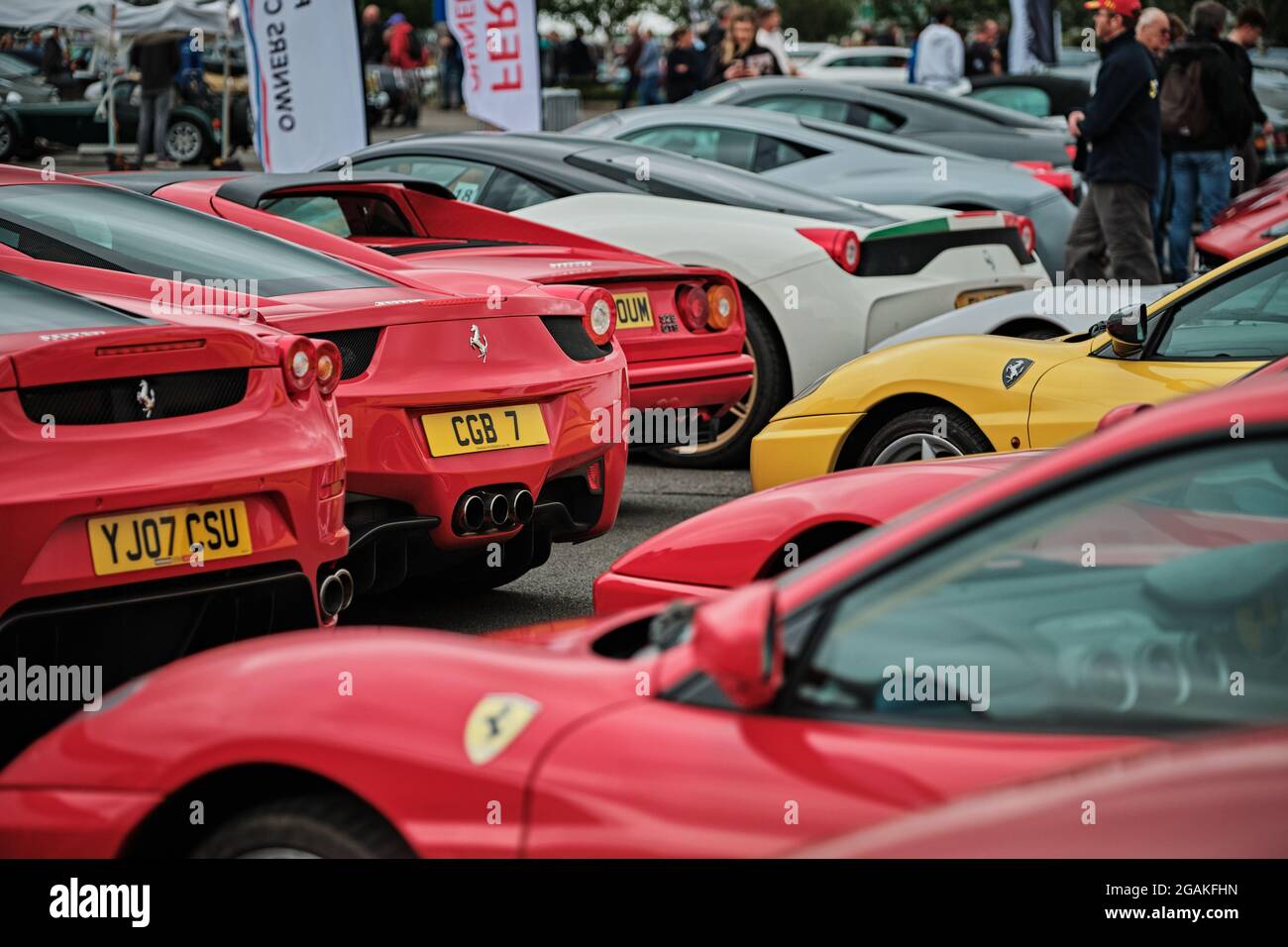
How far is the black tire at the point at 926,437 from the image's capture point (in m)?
5.94

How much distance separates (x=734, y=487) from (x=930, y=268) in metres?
1.56

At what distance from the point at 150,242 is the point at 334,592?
140cm

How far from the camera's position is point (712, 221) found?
8.07 metres

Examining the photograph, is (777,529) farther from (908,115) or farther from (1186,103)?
(908,115)

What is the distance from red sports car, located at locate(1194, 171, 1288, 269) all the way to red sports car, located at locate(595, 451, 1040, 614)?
7228 mm

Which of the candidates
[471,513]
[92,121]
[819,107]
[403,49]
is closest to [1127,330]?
[471,513]

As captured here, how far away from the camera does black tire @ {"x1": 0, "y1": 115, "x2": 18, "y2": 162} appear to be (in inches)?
874

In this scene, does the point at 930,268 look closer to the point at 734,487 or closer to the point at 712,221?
the point at 712,221

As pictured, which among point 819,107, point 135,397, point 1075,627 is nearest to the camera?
point 1075,627

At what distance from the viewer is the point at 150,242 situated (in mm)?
4965

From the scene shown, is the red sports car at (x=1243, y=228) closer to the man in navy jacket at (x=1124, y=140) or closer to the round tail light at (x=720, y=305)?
the man in navy jacket at (x=1124, y=140)

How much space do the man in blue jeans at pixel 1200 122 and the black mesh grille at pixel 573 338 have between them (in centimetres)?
789

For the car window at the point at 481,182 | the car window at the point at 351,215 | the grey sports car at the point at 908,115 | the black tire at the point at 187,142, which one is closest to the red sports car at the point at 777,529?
the car window at the point at 351,215
